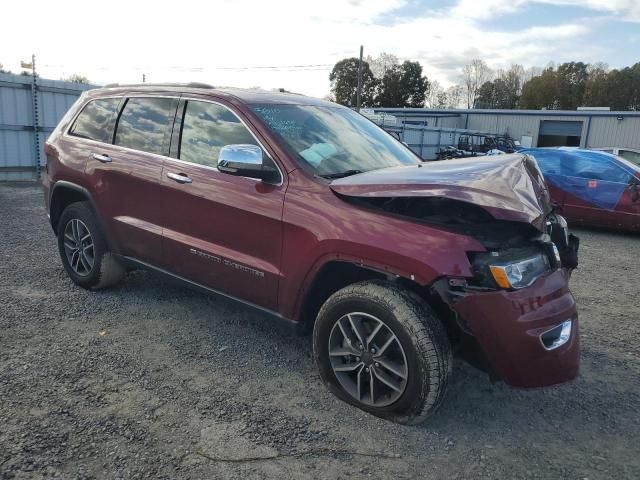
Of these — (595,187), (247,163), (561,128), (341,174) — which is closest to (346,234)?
(341,174)

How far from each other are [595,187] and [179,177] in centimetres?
781

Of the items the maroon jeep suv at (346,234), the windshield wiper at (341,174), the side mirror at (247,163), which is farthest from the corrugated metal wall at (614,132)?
the side mirror at (247,163)

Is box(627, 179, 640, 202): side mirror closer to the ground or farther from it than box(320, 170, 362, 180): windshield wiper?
closer to the ground

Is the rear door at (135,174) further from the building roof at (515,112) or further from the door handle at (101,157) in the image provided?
the building roof at (515,112)

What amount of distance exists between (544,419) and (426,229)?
1389 millimetres

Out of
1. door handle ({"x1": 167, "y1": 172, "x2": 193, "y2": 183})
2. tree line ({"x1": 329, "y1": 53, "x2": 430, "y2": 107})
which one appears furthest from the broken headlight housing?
tree line ({"x1": 329, "y1": 53, "x2": 430, "y2": 107})

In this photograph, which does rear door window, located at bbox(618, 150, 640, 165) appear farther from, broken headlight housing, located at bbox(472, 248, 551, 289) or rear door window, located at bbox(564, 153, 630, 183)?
broken headlight housing, located at bbox(472, 248, 551, 289)

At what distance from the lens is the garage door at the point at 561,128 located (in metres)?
40.0

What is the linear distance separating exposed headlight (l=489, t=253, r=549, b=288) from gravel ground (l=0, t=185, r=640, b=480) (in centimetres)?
89

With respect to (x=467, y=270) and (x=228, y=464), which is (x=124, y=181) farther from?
(x=467, y=270)

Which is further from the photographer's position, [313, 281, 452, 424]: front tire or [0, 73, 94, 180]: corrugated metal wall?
[0, 73, 94, 180]: corrugated metal wall

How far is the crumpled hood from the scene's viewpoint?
8.51 ft

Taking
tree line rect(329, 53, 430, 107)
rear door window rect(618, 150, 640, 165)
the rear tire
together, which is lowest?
Answer: the rear tire

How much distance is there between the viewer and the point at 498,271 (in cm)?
260
